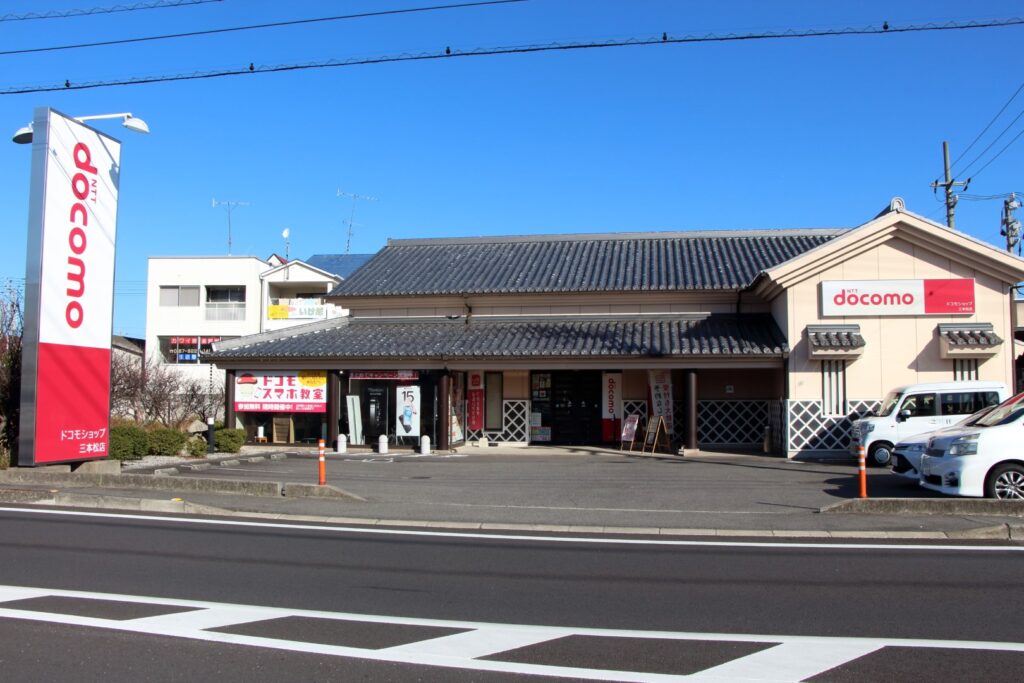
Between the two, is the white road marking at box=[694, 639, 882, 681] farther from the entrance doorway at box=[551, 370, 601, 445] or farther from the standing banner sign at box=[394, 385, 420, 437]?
the entrance doorway at box=[551, 370, 601, 445]

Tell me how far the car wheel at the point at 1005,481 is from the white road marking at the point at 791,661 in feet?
26.4

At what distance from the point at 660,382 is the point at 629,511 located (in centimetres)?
1247

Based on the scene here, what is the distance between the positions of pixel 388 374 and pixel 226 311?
24911 mm

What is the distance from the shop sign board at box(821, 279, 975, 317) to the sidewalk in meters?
4.44

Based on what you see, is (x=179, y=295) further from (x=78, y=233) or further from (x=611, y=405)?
(x=78, y=233)

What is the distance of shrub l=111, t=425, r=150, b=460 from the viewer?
19750 millimetres

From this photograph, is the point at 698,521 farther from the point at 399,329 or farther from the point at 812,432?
the point at 399,329

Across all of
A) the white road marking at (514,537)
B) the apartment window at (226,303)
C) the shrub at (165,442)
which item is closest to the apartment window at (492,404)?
the shrub at (165,442)

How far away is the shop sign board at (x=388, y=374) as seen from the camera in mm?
25641

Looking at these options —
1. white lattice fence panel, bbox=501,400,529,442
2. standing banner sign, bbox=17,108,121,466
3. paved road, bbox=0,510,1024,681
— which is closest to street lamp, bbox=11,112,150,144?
standing banner sign, bbox=17,108,121,466

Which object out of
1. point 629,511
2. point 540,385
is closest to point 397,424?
point 540,385

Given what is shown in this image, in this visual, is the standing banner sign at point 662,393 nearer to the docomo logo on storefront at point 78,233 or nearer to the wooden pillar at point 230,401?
the wooden pillar at point 230,401

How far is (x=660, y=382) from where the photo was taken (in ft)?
83.9

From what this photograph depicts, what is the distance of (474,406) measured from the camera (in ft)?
91.0
